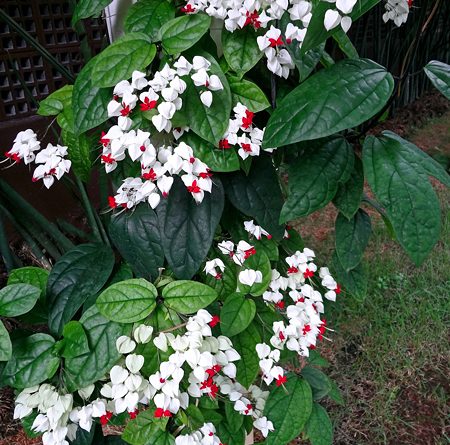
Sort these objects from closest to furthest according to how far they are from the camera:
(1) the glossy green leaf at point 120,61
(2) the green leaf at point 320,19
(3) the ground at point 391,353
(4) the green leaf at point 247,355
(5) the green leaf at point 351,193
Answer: (2) the green leaf at point 320,19 < (1) the glossy green leaf at point 120,61 < (5) the green leaf at point 351,193 < (4) the green leaf at point 247,355 < (3) the ground at point 391,353

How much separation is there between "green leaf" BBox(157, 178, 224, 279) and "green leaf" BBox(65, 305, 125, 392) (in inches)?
6.0

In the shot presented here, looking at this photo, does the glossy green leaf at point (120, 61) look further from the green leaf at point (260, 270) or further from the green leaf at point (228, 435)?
the green leaf at point (228, 435)

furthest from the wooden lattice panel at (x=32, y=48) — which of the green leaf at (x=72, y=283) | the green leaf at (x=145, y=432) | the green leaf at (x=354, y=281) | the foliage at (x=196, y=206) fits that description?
the green leaf at (x=145, y=432)

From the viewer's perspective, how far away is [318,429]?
3.63 ft

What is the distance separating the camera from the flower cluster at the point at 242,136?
2.56 feet

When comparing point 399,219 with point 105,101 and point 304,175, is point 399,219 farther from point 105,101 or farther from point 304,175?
point 105,101

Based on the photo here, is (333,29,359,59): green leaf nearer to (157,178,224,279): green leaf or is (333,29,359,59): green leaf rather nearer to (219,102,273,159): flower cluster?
(219,102,273,159): flower cluster

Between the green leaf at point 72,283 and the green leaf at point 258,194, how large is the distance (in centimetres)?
26

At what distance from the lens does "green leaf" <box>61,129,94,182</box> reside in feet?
2.90

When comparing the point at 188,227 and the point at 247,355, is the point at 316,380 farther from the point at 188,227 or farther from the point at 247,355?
the point at 188,227

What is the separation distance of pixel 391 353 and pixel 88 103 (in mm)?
1567

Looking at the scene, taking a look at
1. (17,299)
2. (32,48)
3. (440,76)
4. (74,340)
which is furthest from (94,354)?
(32,48)

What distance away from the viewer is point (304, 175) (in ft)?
2.67

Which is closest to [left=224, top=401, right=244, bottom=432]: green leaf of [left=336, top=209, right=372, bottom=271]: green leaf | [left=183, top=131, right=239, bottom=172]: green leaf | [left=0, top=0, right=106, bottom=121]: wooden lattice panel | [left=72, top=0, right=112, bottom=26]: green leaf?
[left=336, top=209, right=372, bottom=271]: green leaf
